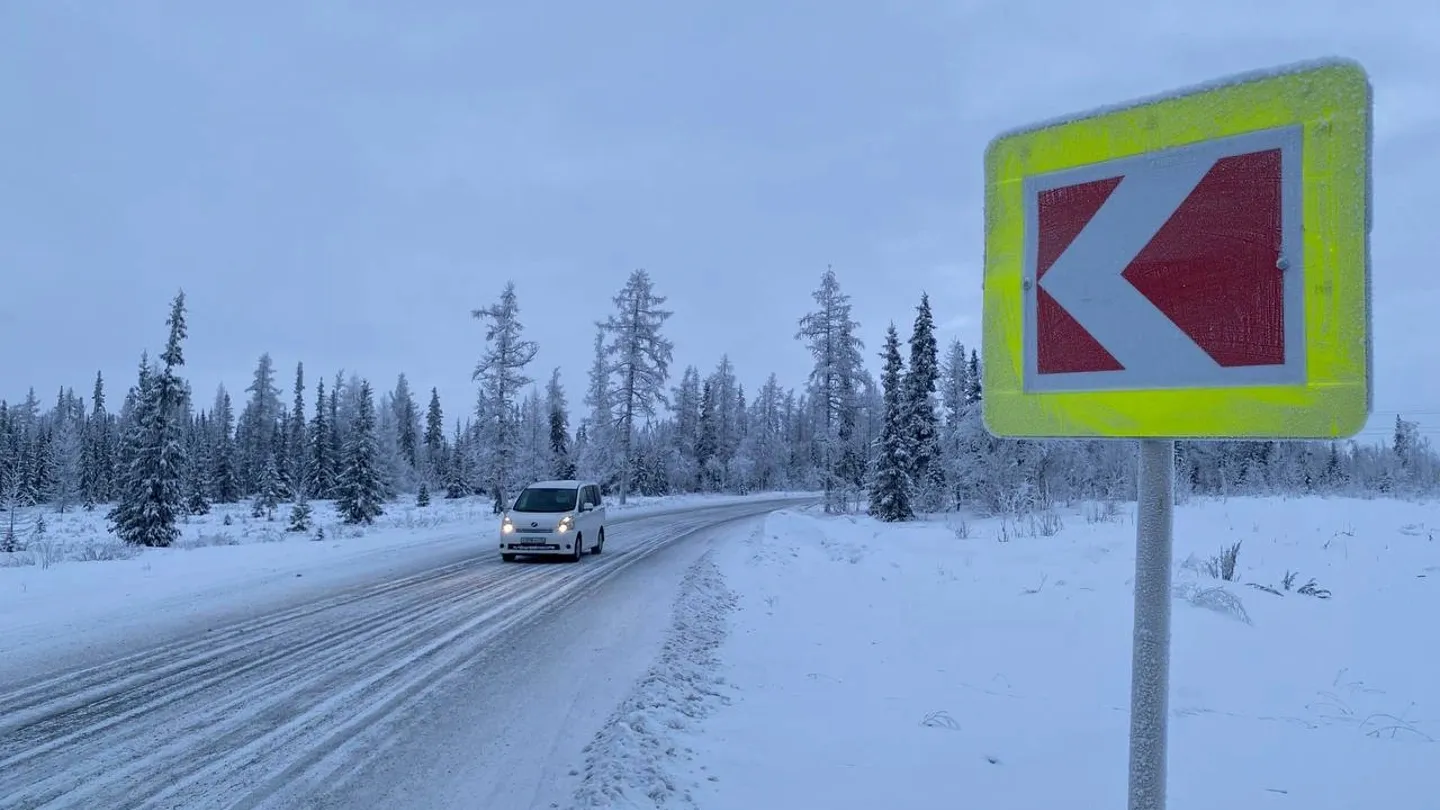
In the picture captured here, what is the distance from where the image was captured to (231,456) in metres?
69.2

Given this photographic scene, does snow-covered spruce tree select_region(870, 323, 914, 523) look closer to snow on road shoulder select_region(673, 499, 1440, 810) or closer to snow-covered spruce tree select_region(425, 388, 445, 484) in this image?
snow on road shoulder select_region(673, 499, 1440, 810)

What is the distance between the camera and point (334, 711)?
5953 mm

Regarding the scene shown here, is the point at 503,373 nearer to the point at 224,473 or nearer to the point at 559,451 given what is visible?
the point at 559,451

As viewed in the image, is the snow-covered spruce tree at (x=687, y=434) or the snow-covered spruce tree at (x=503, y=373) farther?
the snow-covered spruce tree at (x=687, y=434)

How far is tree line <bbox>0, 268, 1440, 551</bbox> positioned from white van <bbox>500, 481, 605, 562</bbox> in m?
11.0

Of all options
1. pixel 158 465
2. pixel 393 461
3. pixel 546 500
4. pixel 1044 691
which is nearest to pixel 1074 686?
pixel 1044 691

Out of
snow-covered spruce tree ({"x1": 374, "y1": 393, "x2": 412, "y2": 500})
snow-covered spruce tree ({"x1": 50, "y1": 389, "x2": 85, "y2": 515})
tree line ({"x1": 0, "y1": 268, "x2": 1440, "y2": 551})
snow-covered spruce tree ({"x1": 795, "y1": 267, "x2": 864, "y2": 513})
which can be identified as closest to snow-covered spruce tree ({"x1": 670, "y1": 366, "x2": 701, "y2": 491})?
tree line ({"x1": 0, "y1": 268, "x2": 1440, "y2": 551})

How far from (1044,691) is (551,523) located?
505 inches

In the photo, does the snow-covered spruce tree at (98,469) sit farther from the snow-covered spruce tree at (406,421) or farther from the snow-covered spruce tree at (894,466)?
the snow-covered spruce tree at (894,466)

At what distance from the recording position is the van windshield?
17.2 meters

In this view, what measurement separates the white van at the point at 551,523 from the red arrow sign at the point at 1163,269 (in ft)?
51.2

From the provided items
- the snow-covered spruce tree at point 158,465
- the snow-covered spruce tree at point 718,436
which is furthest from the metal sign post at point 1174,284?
the snow-covered spruce tree at point 718,436

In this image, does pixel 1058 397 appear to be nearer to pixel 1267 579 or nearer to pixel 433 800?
pixel 433 800

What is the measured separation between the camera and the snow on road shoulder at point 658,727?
4.23 m
